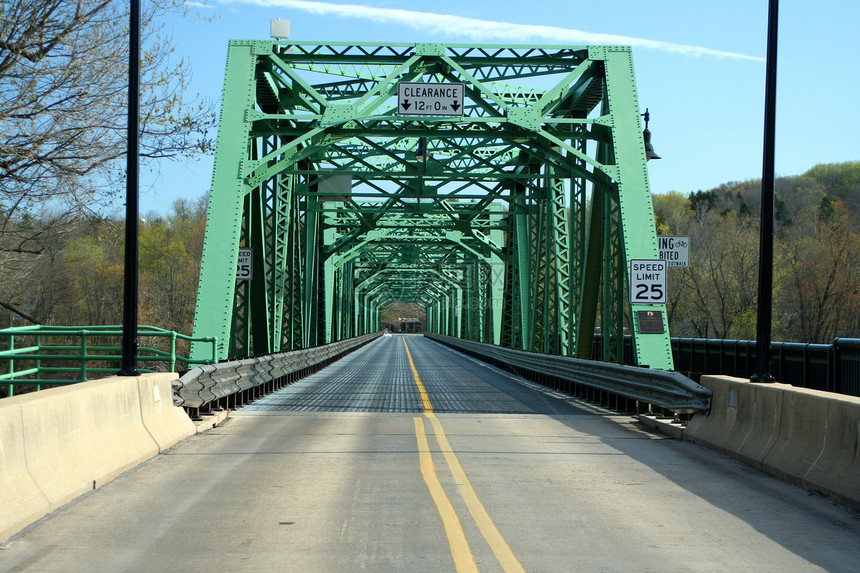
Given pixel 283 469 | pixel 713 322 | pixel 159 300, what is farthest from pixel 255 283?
pixel 159 300

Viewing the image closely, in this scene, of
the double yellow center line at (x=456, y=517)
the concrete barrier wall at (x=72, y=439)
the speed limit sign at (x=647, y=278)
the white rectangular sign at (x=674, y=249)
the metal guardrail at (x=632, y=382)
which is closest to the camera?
the double yellow center line at (x=456, y=517)

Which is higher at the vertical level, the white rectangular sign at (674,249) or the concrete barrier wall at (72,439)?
the white rectangular sign at (674,249)

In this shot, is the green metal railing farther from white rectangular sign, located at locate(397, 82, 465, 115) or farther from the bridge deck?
white rectangular sign, located at locate(397, 82, 465, 115)

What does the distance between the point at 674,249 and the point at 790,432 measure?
32.3 feet

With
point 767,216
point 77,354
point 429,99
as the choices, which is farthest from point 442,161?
point 767,216

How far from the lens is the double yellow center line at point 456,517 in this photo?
17.3 feet

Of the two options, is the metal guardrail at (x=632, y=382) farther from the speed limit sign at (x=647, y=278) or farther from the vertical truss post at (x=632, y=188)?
the speed limit sign at (x=647, y=278)

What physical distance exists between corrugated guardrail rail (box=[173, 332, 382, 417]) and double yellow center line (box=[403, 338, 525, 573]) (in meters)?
Answer: 3.05

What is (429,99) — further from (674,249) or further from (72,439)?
(72,439)

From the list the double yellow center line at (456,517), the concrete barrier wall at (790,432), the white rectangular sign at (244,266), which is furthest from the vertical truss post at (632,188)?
the white rectangular sign at (244,266)

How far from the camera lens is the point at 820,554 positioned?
5.54 meters

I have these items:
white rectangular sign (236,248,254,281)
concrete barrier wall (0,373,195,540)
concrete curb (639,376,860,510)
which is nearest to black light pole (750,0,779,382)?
concrete curb (639,376,860,510)

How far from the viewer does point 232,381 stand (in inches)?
560

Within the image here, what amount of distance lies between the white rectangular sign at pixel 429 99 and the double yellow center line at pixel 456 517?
29.2 ft
